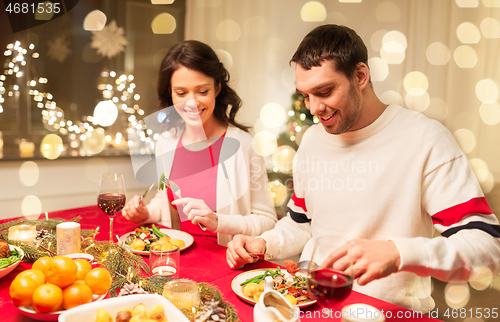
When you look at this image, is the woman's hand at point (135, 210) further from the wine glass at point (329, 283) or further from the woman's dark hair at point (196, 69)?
the wine glass at point (329, 283)

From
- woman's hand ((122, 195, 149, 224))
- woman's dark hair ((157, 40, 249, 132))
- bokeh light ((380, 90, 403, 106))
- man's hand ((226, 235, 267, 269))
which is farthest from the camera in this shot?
bokeh light ((380, 90, 403, 106))

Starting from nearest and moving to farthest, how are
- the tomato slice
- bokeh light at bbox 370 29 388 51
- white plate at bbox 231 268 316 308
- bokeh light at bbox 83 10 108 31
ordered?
white plate at bbox 231 268 316 308, the tomato slice, bokeh light at bbox 370 29 388 51, bokeh light at bbox 83 10 108 31

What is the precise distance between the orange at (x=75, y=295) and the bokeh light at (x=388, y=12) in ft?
8.44

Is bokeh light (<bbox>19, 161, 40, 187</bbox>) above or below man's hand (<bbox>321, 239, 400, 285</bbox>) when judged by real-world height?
below

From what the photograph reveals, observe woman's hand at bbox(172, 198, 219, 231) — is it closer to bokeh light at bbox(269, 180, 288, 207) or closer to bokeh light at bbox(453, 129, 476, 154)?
bokeh light at bbox(269, 180, 288, 207)

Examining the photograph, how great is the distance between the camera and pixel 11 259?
1089mm

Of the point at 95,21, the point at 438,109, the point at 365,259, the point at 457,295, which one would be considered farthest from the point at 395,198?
the point at 95,21

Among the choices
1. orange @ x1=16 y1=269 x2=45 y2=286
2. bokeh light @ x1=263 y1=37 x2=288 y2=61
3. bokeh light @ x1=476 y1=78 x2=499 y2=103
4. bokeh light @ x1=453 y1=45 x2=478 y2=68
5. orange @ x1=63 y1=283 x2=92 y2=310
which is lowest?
orange @ x1=63 y1=283 x2=92 y2=310

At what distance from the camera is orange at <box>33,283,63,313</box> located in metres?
0.75

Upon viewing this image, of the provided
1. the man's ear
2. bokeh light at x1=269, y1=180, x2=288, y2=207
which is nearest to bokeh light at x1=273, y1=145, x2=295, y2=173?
bokeh light at x1=269, y1=180, x2=288, y2=207

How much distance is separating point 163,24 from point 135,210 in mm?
2242

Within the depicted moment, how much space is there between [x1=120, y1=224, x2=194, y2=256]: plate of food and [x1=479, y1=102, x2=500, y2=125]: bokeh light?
1909 mm

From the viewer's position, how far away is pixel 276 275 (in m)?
1.04

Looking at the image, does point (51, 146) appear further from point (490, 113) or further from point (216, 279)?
point (490, 113)
